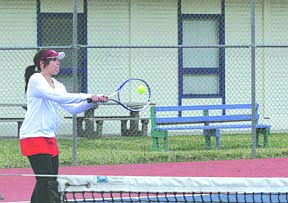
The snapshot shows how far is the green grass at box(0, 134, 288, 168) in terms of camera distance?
12.9 m

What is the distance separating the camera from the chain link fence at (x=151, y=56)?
17.0 m

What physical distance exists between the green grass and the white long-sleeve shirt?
540 cm

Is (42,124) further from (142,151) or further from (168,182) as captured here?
(142,151)

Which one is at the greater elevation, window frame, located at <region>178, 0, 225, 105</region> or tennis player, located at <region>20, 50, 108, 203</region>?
window frame, located at <region>178, 0, 225, 105</region>

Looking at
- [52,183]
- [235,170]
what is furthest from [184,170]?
[52,183]

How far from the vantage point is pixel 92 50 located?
696 inches

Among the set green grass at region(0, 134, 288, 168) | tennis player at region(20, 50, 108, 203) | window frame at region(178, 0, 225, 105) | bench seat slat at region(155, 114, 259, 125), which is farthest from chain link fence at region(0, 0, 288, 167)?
tennis player at region(20, 50, 108, 203)

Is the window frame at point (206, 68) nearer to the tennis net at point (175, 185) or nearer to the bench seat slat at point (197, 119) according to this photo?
the bench seat slat at point (197, 119)

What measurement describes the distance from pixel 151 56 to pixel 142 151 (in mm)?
4200

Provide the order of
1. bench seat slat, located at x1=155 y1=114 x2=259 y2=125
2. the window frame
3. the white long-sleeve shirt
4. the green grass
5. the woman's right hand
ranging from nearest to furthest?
the woman's right hand → the white long-sleeve shirt → the green grass → bench seat slat, located at x1=155 y1=114 x2=259 y2=125 → the window frame

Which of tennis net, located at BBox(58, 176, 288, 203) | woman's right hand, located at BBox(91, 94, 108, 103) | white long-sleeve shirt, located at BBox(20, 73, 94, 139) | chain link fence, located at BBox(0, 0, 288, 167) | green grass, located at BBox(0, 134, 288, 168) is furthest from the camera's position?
chain link fence, located at BBox(0, 0, 288, 167)

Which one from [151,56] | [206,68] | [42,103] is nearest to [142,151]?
[151,56]

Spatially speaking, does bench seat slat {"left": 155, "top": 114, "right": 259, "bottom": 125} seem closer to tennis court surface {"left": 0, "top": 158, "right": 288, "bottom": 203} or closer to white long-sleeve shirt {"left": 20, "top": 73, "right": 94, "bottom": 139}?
tennis court surface {"left": 0, "top": 158, "right": 288, "bottom": 203}

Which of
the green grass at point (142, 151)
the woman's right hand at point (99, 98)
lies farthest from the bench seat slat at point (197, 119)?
the woman's right hand at point (99, 98)
